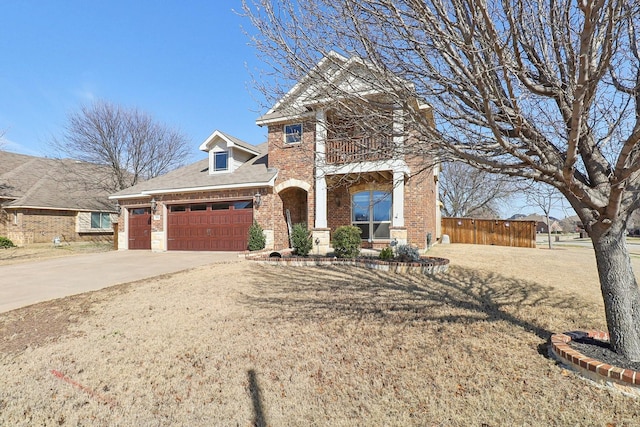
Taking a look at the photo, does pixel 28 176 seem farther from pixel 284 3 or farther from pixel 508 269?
pixel 508 269

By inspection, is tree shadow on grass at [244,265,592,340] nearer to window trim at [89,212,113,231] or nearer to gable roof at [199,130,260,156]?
gable roof at [199,130,260,156]

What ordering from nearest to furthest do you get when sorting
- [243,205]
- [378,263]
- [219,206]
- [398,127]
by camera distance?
[398,127] → [378,263] → [243,205] → [219,206]

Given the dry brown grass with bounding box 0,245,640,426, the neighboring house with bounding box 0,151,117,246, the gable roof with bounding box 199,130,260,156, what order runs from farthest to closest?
the neighboring house with bounding box 0,151,117,246
the gable roof with bounding box 199,130,260,156
the dry brown grass with bounding box 0,245,640,426

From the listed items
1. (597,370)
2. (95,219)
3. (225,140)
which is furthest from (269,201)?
(95,219)

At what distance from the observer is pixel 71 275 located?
31.4 ft

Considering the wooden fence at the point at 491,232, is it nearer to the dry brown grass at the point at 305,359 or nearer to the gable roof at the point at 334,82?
the dry brown grass at the point at 305,359

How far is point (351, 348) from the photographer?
13.3ft

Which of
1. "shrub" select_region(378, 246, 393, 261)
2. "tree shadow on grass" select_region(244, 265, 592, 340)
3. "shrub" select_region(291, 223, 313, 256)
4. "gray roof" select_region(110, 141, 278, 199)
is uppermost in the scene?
"gray roof" select_region(110, 141, 278, 199)

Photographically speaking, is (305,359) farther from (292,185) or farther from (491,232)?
(491,232)

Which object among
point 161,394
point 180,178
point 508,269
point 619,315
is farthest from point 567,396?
point 180,178

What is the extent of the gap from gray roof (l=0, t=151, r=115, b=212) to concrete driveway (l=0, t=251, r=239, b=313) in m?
11.8

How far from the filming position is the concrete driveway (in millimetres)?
7262

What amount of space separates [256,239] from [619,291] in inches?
438

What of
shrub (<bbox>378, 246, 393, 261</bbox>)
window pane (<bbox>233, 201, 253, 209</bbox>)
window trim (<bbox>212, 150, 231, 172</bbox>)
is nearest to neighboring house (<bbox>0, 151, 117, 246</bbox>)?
window trim (<bbox>212, 150, 231, 172</bbox>)
